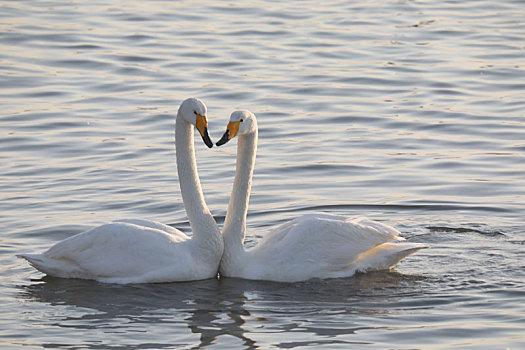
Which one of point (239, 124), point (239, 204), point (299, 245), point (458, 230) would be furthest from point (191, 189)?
point (458, 230)

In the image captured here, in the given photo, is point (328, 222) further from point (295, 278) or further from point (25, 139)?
point (25, 139)

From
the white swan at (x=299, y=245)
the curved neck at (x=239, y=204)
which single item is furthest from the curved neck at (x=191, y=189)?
the white swan at (x=299, y=245)

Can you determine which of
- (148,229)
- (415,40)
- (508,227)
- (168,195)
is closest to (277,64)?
(415,40)

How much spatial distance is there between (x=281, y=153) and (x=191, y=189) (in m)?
5.05

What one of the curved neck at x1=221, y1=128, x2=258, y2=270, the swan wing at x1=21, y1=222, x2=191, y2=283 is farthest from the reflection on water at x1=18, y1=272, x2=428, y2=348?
the curved neck at x1=221, y1=128, x2=258, y2=270

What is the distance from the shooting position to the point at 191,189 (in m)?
11.0

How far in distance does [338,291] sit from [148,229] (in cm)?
186

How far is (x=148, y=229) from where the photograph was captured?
10.7 metres

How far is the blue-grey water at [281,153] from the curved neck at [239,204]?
12.9 inches

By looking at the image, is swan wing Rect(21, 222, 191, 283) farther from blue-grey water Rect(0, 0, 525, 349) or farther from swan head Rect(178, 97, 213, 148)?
swan head Rect(178, 97, 213, 148)

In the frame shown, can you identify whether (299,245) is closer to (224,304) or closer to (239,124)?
(224,304)

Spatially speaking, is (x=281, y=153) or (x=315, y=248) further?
(x=281, y=153)

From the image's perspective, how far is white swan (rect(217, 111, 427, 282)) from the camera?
416 inches

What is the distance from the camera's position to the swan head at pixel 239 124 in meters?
10.5
